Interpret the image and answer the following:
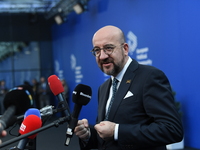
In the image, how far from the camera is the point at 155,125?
198 cm

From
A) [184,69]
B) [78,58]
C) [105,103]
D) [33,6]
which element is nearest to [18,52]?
[33,6]

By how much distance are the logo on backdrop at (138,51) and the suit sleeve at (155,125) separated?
6.32 m

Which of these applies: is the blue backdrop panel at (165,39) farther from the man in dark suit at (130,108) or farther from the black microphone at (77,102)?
the black microphone at (77,102)

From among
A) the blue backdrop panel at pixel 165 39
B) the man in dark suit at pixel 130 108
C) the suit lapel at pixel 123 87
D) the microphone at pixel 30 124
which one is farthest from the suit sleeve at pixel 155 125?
the blue backdrop panel at pixel 165 39

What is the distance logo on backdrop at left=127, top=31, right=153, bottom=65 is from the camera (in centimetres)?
854

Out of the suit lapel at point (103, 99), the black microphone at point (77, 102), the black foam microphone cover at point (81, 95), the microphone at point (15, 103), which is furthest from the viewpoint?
the suit lapel at point (103, 99)

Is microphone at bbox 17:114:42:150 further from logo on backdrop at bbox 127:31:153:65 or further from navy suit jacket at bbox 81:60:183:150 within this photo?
logo on backdrop at bbox 127:31:153:65

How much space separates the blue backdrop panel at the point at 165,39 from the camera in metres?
6.91

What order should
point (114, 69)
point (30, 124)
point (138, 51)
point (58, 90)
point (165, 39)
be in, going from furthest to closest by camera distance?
point (138, 51), point (165, 39), point (114, 69), point (58, 90), point (30, 124)

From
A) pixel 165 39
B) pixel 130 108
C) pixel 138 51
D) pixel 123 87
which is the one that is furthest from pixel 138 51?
pixel 130 108

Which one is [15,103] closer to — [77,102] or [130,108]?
[77,102]

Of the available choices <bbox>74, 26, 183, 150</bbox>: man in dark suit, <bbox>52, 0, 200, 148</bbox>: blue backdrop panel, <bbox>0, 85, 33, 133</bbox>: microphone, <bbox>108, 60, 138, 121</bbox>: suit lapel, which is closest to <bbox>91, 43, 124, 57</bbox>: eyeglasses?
<bbox>74, 26, 183, 150</bbox>: man in dark suit

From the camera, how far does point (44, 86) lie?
601 inches

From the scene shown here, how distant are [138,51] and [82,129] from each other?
6990 mm
